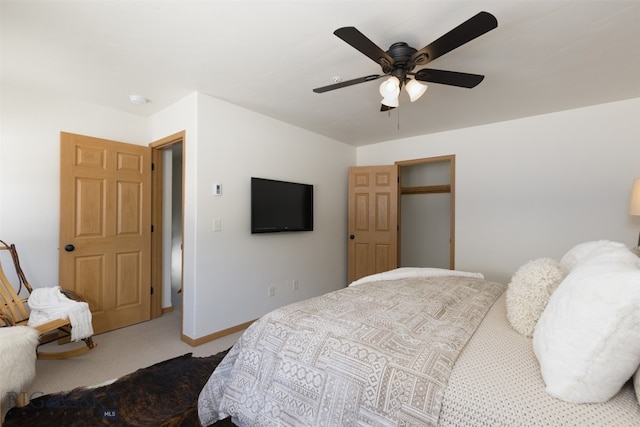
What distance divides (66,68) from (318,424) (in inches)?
116

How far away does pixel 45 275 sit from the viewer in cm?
269

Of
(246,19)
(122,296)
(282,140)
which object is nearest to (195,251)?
(122,296)

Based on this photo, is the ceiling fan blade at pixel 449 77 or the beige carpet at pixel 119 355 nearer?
the ceiling fan blade at pixel 449 77

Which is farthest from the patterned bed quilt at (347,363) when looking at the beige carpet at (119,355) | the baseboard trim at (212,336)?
the baseboard trim at (212,336)

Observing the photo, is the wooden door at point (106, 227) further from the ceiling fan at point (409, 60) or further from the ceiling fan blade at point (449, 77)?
the ceiling fan blade at point (449, 77)

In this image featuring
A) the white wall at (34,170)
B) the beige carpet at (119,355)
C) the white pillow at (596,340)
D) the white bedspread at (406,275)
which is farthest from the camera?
the white wall at (34,170)

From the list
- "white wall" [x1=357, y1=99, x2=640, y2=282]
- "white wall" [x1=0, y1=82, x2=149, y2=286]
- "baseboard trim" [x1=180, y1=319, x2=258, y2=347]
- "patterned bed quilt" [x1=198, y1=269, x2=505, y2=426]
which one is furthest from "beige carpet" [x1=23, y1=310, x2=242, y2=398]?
"white wall" [x1=357, y1=99, x2=640, y2=282]

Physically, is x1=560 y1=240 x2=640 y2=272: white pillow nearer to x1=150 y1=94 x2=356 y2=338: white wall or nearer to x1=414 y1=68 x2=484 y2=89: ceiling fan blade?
x1=414 y1=68 x2=484 y2=89: ceiling fan blade

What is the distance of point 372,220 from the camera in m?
4.23

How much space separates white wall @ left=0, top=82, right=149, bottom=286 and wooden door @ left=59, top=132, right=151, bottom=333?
167 mm

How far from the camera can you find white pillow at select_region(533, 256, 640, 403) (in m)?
0.76

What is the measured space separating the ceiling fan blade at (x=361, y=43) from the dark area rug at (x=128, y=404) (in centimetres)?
212

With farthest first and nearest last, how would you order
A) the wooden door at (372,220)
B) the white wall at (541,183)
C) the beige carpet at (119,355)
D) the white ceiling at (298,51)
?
the wooden door at (372,220), the white wall at (541,183), the beige carpet at (119,355), the white ceiling at (298,51)

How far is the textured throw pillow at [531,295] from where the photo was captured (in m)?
1.25
